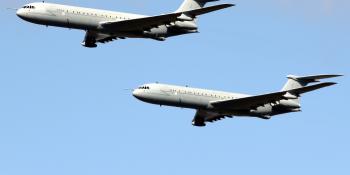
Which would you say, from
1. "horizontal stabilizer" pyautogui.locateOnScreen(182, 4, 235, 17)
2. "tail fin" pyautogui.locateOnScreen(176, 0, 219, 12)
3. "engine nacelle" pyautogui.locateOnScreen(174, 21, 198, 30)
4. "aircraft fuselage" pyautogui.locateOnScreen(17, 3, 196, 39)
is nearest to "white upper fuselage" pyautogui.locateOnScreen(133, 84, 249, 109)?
"aircraft fuselage" pyautogui.locateOnScreen(17, 3, 196, 39)

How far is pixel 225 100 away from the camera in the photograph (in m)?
128

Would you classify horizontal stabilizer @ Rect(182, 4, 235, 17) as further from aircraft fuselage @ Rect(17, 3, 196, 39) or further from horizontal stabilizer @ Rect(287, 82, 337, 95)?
horizontal stabilizer @ Rect(287, 82, 337, 95)

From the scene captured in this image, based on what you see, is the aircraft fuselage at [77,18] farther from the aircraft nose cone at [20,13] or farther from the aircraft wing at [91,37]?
the aircraft wing at [91,37]

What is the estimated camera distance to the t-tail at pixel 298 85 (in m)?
123

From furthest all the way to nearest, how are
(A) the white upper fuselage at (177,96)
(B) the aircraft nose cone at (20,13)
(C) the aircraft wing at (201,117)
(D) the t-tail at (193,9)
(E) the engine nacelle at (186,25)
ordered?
(C) the aircraft wing at (201,117), (A) the white upper fuselage at (177,96), (B) the aircraft nose cone at (20,13), (E) the engine nacelle at (186,25), (D) the t-tail at (193,9)

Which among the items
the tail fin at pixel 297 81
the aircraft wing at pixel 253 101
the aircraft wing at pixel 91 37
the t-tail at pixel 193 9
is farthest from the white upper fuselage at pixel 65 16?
the tail fin at pixel 297 81

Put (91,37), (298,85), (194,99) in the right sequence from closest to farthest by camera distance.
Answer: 1. (194,99)
2. (91,37)
3. (298,85)

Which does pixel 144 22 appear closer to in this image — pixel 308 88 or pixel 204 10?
pixel 204 10

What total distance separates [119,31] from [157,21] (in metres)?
4.26

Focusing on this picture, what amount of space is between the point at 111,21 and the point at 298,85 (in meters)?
24.4

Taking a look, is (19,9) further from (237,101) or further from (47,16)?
(237,101)

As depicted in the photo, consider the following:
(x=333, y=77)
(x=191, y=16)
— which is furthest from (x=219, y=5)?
(x=333, y=77)

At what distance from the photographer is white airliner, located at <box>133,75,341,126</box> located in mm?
126812

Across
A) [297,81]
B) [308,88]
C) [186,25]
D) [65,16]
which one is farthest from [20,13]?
[297,81]
